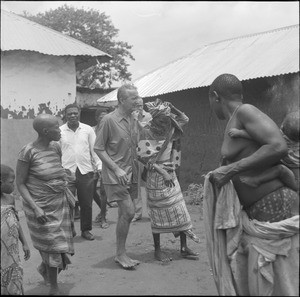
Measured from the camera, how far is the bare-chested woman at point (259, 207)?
2.74 m

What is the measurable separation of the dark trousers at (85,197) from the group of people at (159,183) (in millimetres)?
14

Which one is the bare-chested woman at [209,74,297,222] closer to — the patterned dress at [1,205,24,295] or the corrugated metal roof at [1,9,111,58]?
the patterned dress at [1,205,24,295]

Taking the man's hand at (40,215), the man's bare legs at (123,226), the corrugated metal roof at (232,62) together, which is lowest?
the man's bare legs at (123,226)

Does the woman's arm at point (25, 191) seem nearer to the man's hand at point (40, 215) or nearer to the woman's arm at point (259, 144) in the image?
the man's hand at point (40, 215)

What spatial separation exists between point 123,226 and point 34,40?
9004mm

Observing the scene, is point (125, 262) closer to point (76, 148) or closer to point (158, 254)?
→ point (158, 254)

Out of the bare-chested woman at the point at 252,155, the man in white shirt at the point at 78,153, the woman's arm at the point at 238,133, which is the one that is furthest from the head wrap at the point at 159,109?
the woman's arm at the point at 238,133

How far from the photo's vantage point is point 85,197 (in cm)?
668

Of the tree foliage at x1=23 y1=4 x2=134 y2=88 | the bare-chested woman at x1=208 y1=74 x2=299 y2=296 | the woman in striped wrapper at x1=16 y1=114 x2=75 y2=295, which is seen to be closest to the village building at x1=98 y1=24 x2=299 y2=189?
the woman in striped wrapper at x1=16 y1=114 x2=75 y2=295

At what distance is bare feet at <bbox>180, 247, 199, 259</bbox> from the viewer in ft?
17.6

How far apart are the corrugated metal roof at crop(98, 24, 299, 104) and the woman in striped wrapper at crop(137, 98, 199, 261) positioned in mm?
3808

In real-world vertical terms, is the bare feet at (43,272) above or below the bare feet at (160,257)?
above

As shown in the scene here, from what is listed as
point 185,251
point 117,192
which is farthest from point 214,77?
point 117,192

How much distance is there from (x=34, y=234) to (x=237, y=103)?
2303mm
